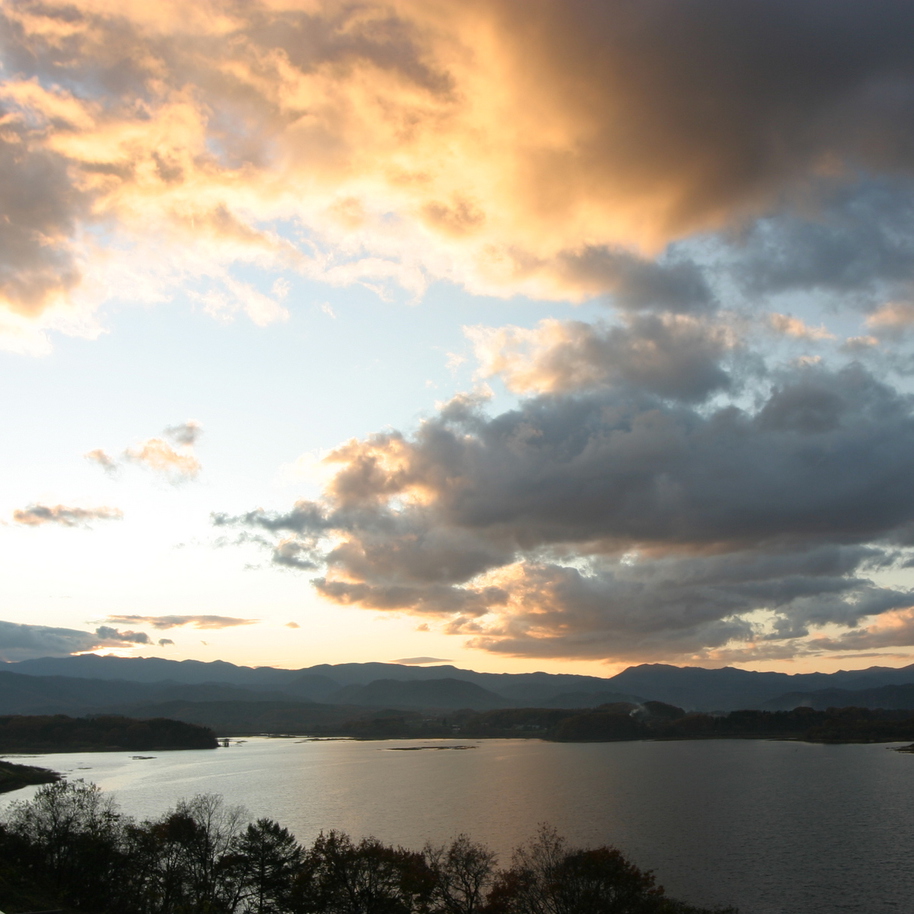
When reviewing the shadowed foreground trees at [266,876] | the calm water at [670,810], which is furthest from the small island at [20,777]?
the shadowed foreground trees at [266,876]

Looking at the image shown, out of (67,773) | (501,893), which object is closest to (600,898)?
(501,893)

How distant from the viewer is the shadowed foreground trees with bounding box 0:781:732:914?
49.1 m

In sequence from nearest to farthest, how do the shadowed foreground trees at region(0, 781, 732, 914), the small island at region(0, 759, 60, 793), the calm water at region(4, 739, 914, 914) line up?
the shadowed foreground trees at region(0, 781, 732, 914), the calm water at region(4, 739, 914, 914), the small island at region(0, 759, 60, 793)

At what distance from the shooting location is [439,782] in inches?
6294

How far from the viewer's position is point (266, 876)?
5538 cm

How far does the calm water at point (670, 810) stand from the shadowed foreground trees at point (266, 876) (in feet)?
60.4

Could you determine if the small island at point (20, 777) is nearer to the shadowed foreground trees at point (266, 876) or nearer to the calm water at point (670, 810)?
the calm water at point (670, 810)

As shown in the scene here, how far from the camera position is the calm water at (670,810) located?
67.7 metres

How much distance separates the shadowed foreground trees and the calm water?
18398 mm

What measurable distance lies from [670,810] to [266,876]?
3035 inches

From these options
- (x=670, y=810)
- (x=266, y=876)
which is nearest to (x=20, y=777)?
(x=266, y=876)

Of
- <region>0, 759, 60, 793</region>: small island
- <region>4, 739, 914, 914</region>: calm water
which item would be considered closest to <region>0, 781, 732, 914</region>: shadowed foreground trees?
<region>4, 739, 914, 914</region>: calm water

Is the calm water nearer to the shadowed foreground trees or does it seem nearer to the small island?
the small island

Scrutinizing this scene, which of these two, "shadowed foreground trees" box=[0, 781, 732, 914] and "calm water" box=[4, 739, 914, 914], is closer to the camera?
"shadowed foreground trees" box=[0, 781, 732, 914]
